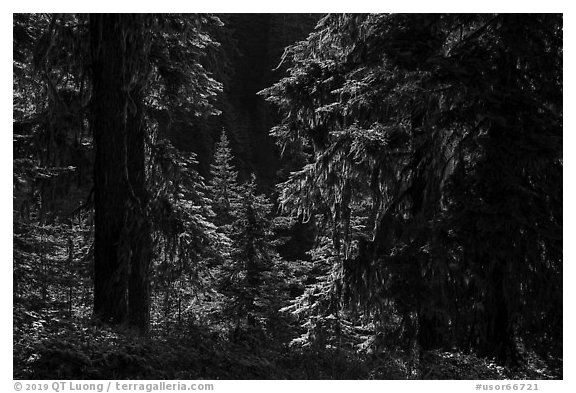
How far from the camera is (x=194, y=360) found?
7863 mm

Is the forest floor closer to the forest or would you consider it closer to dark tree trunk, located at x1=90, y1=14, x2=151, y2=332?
the forest

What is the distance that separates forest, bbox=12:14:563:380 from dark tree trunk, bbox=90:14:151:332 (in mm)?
24

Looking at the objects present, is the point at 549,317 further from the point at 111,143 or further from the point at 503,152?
the point at 111,143

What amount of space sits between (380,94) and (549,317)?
4.51 meters

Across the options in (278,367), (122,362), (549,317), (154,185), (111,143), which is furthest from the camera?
(154,185)

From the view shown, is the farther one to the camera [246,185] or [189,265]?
[246,185]

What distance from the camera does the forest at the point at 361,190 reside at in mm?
8312

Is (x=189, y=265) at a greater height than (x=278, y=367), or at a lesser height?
greater

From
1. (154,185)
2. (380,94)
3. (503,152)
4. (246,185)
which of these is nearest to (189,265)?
(154,185)

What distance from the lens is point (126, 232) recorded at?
9.24 m

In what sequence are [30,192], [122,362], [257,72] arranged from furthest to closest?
[257,72] < [30,192] < [122,362]

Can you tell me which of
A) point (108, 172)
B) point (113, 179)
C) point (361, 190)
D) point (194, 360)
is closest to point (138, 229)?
point (113, 179)

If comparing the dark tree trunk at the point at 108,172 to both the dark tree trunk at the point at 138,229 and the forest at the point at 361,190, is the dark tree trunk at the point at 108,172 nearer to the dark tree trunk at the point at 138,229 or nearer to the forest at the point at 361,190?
the forest at the point at 361,190
